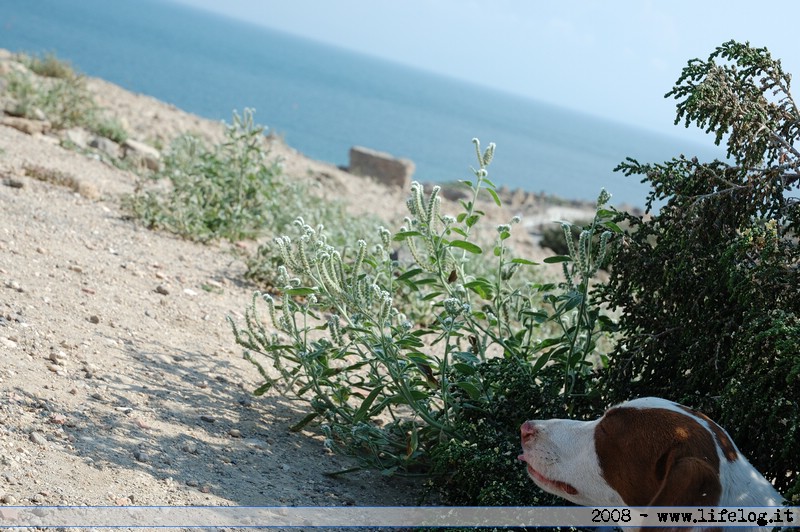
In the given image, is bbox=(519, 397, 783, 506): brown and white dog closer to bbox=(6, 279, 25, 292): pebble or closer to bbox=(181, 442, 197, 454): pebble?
bbox=(181, 442, 197, 454): pebble

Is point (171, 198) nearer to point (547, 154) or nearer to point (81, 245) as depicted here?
point (81, 245)

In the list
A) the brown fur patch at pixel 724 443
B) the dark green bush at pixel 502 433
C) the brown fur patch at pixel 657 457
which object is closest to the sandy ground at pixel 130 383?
the dark green bush at pixel 502 433

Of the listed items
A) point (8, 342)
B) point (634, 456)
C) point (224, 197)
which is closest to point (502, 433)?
point (634, 456)

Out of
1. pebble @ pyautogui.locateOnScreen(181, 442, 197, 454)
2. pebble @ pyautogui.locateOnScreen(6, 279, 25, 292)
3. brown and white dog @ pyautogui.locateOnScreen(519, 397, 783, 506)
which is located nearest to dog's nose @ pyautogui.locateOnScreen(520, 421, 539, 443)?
brown and white dog @ pyautogui.locateOnScreen(519, 397, 783, 506)

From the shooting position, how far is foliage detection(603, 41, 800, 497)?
324 centimetres

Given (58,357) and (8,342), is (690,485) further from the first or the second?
(8,342)

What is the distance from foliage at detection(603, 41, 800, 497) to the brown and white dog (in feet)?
1.83

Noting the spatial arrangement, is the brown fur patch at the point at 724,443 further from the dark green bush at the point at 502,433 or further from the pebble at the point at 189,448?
the pebble at the point at 189,448

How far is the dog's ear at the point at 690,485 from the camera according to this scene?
243 centimetres

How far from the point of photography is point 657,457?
2645mm

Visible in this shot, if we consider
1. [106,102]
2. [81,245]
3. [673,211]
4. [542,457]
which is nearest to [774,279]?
[673,211]

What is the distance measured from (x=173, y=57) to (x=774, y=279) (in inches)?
3268

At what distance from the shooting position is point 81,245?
590 cm

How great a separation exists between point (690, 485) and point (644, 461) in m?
0.26
